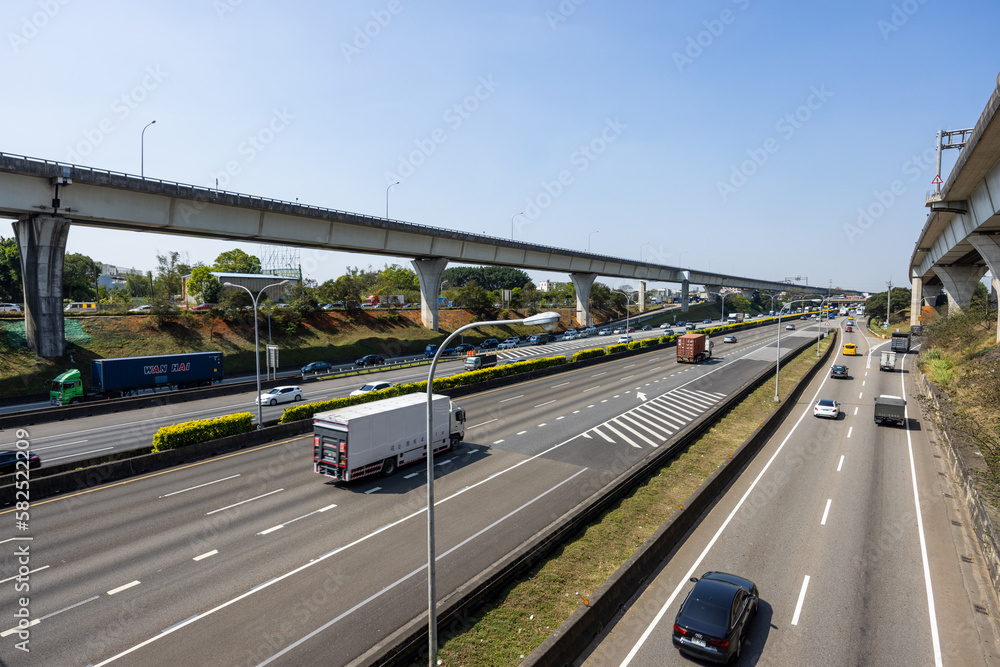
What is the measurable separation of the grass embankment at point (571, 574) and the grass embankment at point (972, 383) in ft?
32.2

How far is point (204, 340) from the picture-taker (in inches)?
2222

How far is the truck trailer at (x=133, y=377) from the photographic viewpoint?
3728cm

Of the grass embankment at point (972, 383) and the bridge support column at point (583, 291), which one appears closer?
the grass embankment at point (972, 383)

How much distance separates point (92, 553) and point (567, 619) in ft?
48.3

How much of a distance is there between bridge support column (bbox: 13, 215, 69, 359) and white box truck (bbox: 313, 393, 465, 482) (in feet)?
115

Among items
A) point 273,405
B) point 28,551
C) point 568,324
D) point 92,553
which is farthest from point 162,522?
point 568,324

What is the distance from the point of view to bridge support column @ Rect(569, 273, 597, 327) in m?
100

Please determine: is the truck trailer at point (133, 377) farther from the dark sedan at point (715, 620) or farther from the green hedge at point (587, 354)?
the dark sedan at point (715, 620)

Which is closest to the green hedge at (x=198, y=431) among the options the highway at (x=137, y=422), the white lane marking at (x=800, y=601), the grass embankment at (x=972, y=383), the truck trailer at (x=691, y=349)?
the highway at (x=137, y=422)

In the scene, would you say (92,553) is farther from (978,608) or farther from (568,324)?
(568,324)

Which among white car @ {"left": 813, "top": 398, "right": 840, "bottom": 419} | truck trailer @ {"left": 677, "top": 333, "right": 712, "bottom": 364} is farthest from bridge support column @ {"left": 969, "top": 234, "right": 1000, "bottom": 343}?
truck trailer @ {"left": 677, "top": 333, "right": 712, "bottom": 364}

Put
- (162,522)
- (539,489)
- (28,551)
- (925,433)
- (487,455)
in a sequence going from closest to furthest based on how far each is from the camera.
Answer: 1. (28,551)
2. (162,522)
3. (539,489)
4. (487,455)
5. (925,433)

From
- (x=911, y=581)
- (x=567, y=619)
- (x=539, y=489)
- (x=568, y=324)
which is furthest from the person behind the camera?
(x=568, y=324)

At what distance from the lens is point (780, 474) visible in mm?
23297
